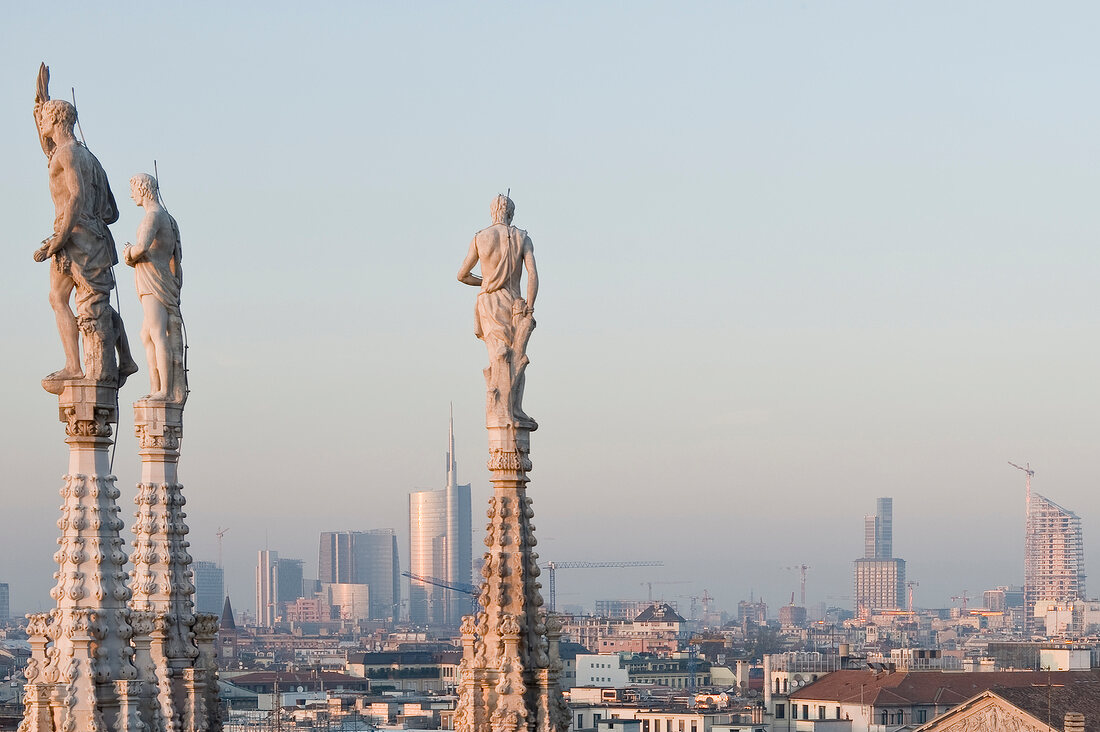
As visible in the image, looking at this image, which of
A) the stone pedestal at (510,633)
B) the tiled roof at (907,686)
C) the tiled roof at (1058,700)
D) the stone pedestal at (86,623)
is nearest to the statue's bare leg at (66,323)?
the stone pedestal at (86,623)

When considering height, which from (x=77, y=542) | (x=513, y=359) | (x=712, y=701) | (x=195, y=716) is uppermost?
(x=513, y=359)

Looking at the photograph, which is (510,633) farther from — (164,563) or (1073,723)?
(1073,723)

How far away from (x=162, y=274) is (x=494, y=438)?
239 centimetres

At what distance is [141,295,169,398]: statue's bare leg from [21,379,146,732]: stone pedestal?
2.01 metres

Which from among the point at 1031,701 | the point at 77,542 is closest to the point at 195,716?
the point at 77,542

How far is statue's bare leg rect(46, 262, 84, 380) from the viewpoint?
13188 millimetres

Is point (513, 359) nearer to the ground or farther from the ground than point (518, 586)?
farther from the ground

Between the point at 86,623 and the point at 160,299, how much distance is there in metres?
2.95

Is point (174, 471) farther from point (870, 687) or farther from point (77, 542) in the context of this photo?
point (870, 687)

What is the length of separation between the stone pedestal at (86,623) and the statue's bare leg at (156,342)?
2.01m

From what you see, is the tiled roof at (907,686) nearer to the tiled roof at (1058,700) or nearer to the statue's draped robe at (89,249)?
the tiled roof at (1058,700)

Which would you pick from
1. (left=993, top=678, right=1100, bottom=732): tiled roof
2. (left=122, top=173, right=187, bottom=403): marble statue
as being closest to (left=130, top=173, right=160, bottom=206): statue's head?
(left=122, top=173, right=187, bottom=403): marble statue

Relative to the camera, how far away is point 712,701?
134m

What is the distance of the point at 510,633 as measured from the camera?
15.2m
